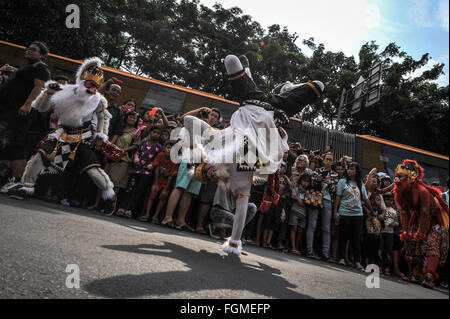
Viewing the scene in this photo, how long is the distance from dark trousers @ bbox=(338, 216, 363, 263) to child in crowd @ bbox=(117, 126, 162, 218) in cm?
359

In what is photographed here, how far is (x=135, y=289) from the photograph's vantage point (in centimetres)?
131

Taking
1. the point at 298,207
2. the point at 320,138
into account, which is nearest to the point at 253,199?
the point at 298,207

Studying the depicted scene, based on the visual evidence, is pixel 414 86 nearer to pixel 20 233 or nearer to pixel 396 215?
pixel 396 215

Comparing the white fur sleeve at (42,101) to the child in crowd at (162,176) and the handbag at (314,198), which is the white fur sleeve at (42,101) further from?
the handbag at (314,198)

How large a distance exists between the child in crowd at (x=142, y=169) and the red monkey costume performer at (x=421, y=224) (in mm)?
3950

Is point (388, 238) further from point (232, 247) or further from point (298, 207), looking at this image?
point (232, 247)

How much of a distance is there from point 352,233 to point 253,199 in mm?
1893

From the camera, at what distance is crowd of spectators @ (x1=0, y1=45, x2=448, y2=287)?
474cm

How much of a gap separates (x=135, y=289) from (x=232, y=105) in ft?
28.5

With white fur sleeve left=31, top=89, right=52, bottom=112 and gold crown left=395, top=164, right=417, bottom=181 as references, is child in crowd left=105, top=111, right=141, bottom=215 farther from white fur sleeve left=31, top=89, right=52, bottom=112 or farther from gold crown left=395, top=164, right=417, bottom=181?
gold crown left=395, top=164, right=417, bottom=181

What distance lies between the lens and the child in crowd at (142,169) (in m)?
4.79

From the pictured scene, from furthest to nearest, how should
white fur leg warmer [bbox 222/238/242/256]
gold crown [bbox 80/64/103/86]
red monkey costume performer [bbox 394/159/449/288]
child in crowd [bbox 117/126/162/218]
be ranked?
1. child in crowd [bbox 117/126/162/218]
2. red monkey costume performer [bbox 394/159/449/288]
3. gold crown [bbox 80/64/103/86]
4. white fur leg warmer [bbox 222/238/242/256]

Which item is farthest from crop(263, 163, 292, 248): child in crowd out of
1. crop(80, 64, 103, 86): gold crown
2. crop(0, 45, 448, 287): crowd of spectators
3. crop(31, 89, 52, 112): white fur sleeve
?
crop(31, 89, 52, 112): white fur sleeve

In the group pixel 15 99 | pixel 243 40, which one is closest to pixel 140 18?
pixel 243 40
